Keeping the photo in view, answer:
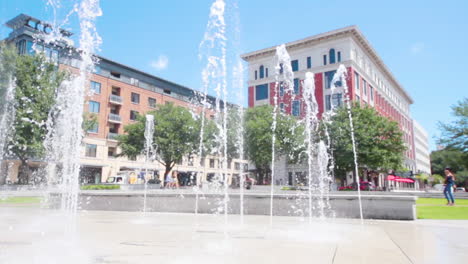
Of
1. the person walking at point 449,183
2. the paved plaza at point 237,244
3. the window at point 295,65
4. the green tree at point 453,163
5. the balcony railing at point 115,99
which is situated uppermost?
the window at point 295,65

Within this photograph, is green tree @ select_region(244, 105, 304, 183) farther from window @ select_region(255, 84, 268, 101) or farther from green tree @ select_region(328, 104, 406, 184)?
window @ select_region(255, 84, 268, 101)

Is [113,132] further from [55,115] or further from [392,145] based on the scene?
[392,145]

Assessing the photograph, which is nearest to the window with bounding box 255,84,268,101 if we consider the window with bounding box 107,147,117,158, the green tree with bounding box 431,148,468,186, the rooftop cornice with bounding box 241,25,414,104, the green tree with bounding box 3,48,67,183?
the rooftop cornice with bounding box 241,25,414,104

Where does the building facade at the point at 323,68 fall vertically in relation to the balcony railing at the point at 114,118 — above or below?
above

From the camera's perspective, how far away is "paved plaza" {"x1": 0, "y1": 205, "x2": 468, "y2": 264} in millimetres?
4004

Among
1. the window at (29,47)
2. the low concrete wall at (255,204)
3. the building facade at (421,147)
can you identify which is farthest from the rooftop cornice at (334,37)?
the building facade at (421,147)

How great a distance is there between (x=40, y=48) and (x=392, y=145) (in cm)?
3417

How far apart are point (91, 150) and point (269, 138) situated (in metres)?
21.5

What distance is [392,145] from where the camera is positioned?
1228 inches

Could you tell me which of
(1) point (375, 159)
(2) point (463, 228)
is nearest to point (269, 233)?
(2) point (463, 228)

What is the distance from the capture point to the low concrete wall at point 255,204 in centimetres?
852

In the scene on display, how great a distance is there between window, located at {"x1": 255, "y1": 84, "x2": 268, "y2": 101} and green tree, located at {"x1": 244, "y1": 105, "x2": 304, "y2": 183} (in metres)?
10.9

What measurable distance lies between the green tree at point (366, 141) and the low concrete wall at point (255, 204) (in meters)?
21.0

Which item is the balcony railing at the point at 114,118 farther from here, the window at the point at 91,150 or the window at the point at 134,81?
the window at the point at 134,81
